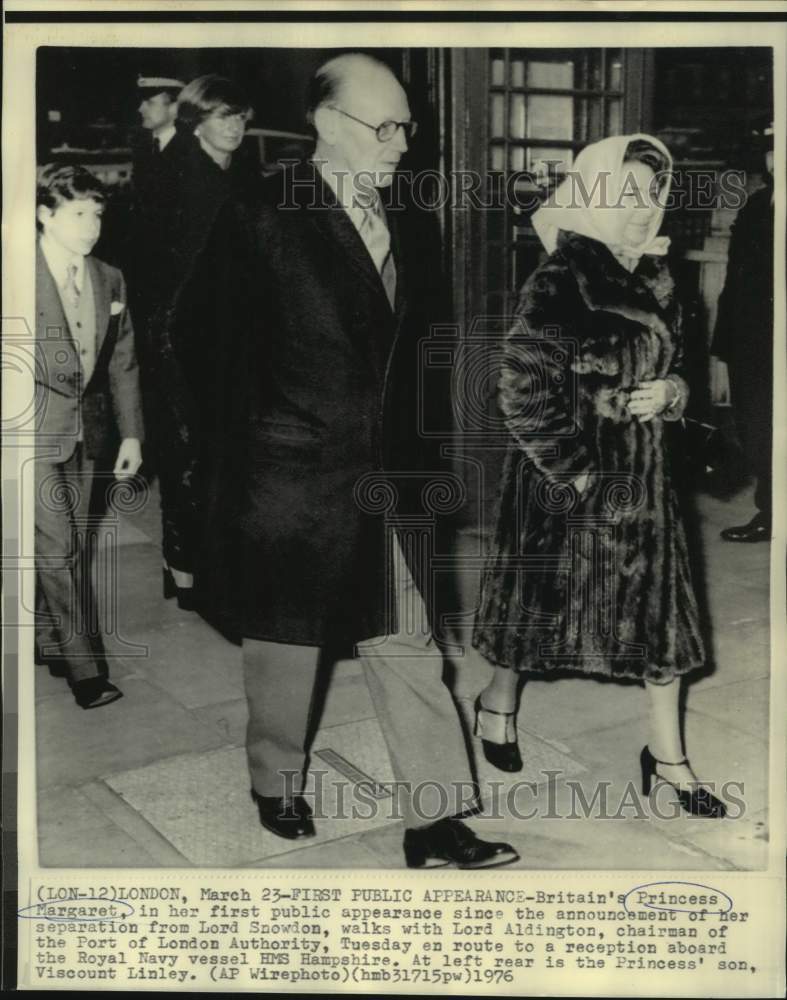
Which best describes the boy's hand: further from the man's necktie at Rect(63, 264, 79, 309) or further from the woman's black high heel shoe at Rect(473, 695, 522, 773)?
the woman's black high heel shoe at Rect(473, 695, 522, 773)

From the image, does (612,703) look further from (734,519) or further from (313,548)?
(313,548)

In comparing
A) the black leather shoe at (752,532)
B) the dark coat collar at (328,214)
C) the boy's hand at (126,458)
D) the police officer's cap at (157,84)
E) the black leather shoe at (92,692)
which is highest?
the police officer's cap at (157,84)

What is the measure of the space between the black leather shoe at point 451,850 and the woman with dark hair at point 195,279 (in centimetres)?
84

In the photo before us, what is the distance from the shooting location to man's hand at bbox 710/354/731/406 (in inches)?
98.9

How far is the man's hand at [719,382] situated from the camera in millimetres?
2512

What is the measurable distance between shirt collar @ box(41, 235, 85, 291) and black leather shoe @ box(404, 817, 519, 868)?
131 cm

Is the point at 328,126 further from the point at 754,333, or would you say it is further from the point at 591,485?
the point at 754,333

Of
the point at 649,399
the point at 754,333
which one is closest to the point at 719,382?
the point at 754,333

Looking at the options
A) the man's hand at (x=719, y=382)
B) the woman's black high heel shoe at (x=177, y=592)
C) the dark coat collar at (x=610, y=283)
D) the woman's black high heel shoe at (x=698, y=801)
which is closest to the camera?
the dark coat collar at (x=610, y=283)

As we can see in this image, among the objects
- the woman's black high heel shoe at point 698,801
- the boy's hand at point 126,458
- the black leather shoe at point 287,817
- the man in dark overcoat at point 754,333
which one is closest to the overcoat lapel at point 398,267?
the boy's hand at point 126,458

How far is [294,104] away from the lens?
2449 millimetres

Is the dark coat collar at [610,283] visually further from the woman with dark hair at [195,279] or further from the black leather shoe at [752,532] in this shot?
the woman with dark hair at [195,279]

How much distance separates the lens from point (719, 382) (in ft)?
8.28

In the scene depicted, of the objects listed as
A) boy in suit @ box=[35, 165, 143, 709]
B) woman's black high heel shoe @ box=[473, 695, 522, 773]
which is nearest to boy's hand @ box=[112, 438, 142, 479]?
boy in suit @ box=[35, 165, 143, 709]
